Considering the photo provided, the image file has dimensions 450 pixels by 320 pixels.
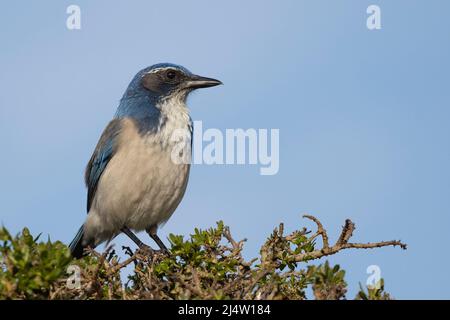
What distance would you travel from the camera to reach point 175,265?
20.5ft

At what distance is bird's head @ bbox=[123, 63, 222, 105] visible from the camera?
10.3m

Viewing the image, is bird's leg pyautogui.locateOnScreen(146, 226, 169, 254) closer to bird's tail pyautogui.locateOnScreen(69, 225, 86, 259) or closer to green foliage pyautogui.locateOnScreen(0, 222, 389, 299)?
bird's tail pyautogui.locateOnScreen(69, 225, 86, 259)

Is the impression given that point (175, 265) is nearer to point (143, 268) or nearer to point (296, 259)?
point (143, 268)

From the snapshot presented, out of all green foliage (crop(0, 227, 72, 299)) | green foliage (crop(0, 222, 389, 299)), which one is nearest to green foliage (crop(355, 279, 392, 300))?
green foliage (crop(0, 222, 389, 299))

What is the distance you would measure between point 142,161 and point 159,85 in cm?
164

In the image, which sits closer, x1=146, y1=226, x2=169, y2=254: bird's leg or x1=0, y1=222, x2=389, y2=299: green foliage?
x1=0, y1=222, x2=389, y2=299: green foliage

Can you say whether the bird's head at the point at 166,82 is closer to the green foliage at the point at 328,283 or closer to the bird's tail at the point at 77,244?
the bird's tail at the point at 77,244

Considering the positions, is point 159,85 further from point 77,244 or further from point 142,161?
point 77,244

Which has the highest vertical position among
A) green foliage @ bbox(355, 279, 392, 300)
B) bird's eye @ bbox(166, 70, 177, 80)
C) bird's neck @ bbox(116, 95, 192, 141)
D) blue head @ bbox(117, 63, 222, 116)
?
bird's eye @ bbox(166, 70, 177, 80)

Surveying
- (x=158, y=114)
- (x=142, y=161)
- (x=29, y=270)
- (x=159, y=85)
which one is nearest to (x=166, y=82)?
(x=159, y=85)

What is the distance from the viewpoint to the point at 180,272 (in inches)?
243

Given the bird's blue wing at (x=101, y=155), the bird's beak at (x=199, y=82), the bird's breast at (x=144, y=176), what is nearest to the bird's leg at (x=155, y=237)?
the bird's breast at (x=144, y=176)

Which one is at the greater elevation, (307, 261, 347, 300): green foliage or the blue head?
the blue head
